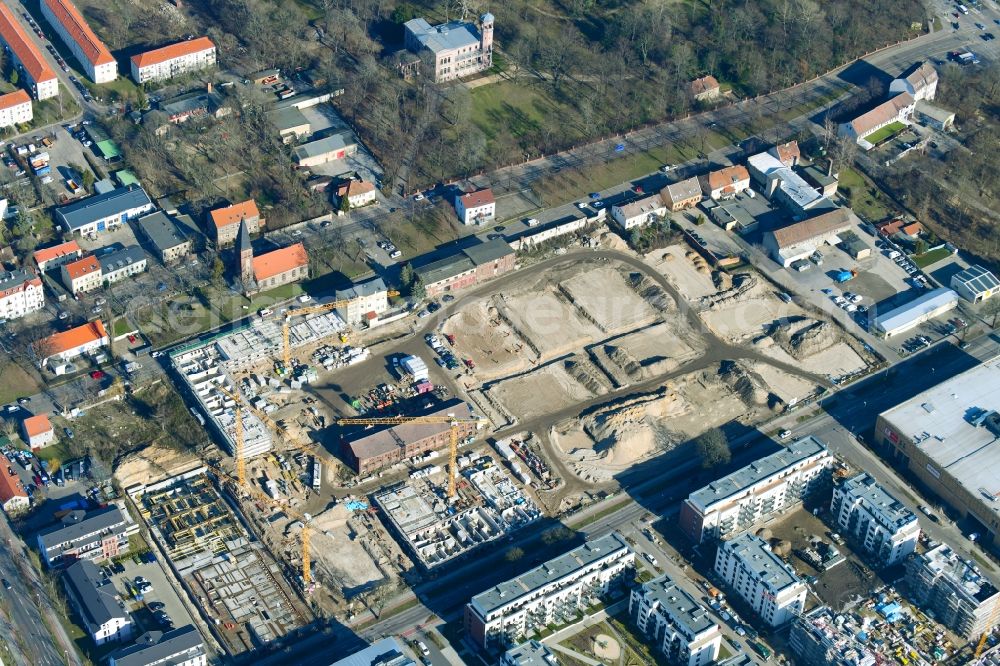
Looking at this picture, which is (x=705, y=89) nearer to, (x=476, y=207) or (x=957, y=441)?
(x=476, y=207)

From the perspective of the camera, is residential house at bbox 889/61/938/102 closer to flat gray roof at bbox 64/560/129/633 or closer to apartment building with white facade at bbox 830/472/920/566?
apartment building with white facade at bbox 830/472/920/566

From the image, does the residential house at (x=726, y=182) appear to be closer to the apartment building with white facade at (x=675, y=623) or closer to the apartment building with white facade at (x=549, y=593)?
the apartment building with white facade at (x=549, y=593)

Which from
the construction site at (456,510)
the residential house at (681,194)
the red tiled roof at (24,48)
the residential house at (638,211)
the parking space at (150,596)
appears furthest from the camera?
the red tiled roof at (24,48)

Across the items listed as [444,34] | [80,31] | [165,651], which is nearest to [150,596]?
[165,651]

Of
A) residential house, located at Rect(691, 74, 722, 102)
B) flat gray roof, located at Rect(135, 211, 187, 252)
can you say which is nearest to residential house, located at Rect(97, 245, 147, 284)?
flat gray roof, located at Rect(135, 211, 187, 252)

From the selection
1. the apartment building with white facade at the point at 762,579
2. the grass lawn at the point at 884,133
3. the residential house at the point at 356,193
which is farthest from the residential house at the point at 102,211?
the grass lawn at the point at 884,133
